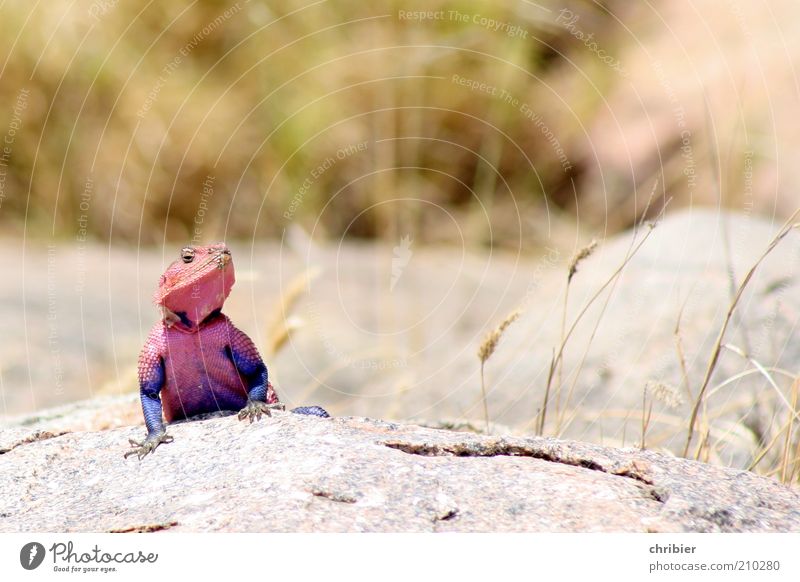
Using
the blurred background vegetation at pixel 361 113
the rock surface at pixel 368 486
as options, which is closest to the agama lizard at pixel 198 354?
the rock surface at pixel 368 486

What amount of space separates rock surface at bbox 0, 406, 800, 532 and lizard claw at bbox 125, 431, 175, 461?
43mm

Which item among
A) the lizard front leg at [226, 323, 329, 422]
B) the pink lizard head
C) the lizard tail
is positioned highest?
the pink lizard head

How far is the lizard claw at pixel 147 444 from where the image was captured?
4758 mm

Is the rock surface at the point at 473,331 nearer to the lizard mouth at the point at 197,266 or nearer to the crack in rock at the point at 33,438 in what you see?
the crack in rock at the point at 33,438

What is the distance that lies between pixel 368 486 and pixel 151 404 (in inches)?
51.5

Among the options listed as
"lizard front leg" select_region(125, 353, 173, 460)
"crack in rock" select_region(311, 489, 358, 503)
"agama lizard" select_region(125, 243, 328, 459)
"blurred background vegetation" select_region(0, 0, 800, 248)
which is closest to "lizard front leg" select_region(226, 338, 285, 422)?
"agama lizard" select_region(125, 243, 328, 459)

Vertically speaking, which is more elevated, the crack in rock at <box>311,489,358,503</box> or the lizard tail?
the lizard tail

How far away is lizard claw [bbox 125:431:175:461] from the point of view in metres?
4.76

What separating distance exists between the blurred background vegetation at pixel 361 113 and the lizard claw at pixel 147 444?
856 centimetres

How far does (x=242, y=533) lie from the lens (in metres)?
3.89

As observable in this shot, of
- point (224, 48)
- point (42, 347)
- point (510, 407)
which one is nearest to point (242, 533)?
point (510, 407)

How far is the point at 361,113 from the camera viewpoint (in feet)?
45.0

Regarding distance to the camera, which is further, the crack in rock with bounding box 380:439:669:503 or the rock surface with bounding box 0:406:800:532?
the crack in rock with bounding box 380:439:669:503

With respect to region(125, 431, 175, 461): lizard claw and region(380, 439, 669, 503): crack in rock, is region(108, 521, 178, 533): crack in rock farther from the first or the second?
region(380, 439, 669, 503): crack in rock
